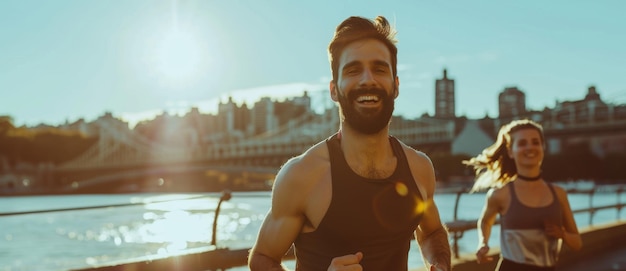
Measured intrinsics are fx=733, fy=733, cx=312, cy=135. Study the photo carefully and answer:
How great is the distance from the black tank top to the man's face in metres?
0.14

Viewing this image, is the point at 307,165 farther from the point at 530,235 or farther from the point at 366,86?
the point at 530,235

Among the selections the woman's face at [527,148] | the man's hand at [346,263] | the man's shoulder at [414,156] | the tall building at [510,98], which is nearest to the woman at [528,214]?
the woman's face at [527,148]

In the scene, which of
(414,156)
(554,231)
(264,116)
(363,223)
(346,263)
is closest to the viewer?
(346,263)

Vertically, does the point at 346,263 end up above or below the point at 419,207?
below

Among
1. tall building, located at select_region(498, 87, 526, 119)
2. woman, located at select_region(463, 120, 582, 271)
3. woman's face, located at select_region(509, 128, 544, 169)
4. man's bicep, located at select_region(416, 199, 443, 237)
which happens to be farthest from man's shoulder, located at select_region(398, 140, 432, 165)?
tall building, located at select_region(498, 87, 526, 119)

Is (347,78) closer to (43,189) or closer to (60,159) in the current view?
(43,189)

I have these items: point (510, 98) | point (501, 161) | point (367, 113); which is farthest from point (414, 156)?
point (510, 98)

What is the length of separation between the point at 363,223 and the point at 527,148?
2871 mm

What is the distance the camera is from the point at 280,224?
87.7 inches

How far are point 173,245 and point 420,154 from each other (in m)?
34.9

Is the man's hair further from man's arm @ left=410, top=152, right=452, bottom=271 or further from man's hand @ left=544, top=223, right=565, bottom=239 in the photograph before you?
man's hand @ left=544, top=223, right=565, bottom=239

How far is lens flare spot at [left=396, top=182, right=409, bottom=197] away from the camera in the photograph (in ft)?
7.34

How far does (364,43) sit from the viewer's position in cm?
226

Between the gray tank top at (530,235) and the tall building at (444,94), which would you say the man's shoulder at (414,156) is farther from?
the tall building at (444,94)
